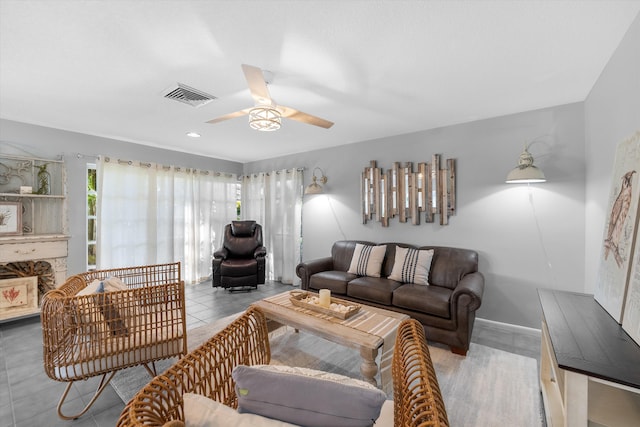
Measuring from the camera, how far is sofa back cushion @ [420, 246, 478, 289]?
3.08m

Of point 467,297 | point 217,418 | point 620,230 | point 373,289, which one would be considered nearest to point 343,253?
point 373,289

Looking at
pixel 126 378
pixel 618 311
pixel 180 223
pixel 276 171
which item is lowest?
pixel 126 378

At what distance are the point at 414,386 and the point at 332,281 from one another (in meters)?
2.71

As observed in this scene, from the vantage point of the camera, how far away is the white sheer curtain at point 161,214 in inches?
160

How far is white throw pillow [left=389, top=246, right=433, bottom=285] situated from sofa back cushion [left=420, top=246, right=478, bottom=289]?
0.09 metres

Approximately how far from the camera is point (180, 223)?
16.0 feet

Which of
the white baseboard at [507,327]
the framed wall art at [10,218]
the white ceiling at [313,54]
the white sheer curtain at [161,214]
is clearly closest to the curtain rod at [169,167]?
the white sheer curtain at [161,214]

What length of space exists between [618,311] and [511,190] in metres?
1.92

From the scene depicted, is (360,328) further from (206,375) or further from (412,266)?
(412,266)

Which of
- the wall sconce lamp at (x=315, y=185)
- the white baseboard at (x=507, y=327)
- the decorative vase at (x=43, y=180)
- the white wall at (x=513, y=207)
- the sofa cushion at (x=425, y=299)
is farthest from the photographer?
the wall sconce lamp at (x=315, y=185)

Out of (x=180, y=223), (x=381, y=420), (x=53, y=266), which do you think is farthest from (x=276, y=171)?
(x=381, y=420)

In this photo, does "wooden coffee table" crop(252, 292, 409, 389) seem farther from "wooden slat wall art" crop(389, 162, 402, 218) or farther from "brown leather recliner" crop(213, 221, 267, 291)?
"brown leather recliner" crop(213, 221, 267, 291)

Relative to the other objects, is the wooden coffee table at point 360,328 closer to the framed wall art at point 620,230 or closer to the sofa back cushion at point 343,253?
the framed wall art at point 620,230

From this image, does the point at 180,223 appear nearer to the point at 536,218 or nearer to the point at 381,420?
the point at 381,420
